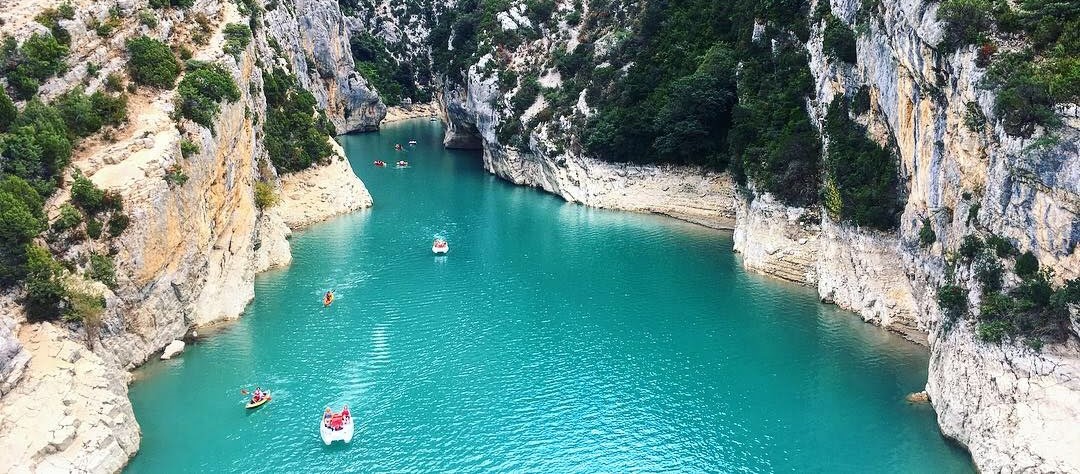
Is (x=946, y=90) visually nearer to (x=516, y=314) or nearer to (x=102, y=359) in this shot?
(x=516, y=314)

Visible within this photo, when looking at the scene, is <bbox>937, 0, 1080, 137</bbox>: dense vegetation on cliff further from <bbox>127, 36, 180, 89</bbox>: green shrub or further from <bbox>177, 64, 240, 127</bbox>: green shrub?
<bbox>127, 36, 180, 89</bbox>: green shrub

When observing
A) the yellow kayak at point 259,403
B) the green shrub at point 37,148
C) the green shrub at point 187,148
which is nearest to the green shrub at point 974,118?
the yellow kayak at point 259,403

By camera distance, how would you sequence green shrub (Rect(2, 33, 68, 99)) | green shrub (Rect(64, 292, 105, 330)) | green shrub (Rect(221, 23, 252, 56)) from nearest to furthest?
green shrub (Rect(64, 292, 105, 330)), green shrub (Rect(2, 33, 68, 99)), green shrub (Rect(221, 23, 252, 56))

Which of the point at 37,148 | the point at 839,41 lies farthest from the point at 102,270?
the point at 839,41

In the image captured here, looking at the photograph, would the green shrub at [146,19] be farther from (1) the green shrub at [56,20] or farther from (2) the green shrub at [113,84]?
(2) the green shrub at [113,84]

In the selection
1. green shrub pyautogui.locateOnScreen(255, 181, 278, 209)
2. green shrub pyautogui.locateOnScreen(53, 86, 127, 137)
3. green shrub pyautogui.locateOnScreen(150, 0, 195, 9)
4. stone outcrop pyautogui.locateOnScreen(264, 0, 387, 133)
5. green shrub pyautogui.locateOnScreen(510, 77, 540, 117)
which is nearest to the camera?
green shrub pyautogui.locateOnScreen(53, 86, 127, 137)

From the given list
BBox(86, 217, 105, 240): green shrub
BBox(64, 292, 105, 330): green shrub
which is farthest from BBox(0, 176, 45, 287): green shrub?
BBox(64, 292, 105, 330): green shrub
